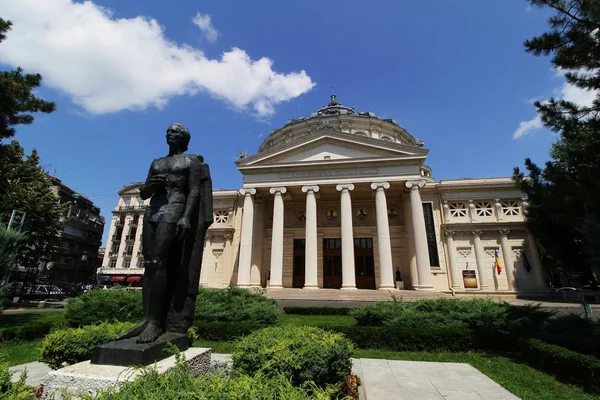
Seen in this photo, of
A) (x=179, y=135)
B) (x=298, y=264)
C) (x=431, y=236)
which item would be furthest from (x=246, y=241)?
(x=179, y=135)

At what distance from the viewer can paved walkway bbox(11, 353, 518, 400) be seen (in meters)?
5.80

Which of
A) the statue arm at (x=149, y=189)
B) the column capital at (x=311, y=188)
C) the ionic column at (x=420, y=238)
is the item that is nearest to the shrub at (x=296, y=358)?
the statue arm at (x=149, y=189)

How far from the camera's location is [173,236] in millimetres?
4375

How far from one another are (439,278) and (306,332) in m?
28.2

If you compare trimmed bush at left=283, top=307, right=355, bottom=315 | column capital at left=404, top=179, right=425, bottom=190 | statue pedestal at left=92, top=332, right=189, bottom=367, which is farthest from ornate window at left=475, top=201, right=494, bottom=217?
statue pedestal at left=92, top=332, right=189, bottom=367

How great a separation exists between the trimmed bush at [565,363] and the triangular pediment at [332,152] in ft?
67.6

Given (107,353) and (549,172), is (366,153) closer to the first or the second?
(549,172)

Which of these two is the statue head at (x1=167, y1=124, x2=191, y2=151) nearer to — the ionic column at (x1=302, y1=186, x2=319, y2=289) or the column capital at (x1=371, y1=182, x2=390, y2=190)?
the ionic column at (x1=302, y1=186, x2=319, y2=289)

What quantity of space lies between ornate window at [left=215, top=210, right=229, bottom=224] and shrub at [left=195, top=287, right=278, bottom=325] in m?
22.1

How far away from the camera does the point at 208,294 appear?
14555mm

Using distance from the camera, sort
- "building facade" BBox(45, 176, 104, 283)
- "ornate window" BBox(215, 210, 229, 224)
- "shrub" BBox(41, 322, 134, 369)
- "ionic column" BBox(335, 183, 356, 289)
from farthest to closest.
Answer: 1. "building facade" BBox(45, 176, 104, 283)
2. "ornate window" BBox(215, 210, 229, 224)
3. "ionic column" BBox(335, 183, 356, 289)
4. "shrub" BBox(41, 322, 134, 369)

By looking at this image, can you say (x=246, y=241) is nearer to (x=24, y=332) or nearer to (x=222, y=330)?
(x=222, y=330)

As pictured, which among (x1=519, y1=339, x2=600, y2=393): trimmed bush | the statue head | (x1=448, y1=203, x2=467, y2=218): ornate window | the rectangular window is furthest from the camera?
(x1=448, y1=203, x2=467, y2=218): ornate window

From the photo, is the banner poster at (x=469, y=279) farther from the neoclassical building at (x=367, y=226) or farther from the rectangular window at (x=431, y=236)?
the rectangular window at (x=431, y=236)
